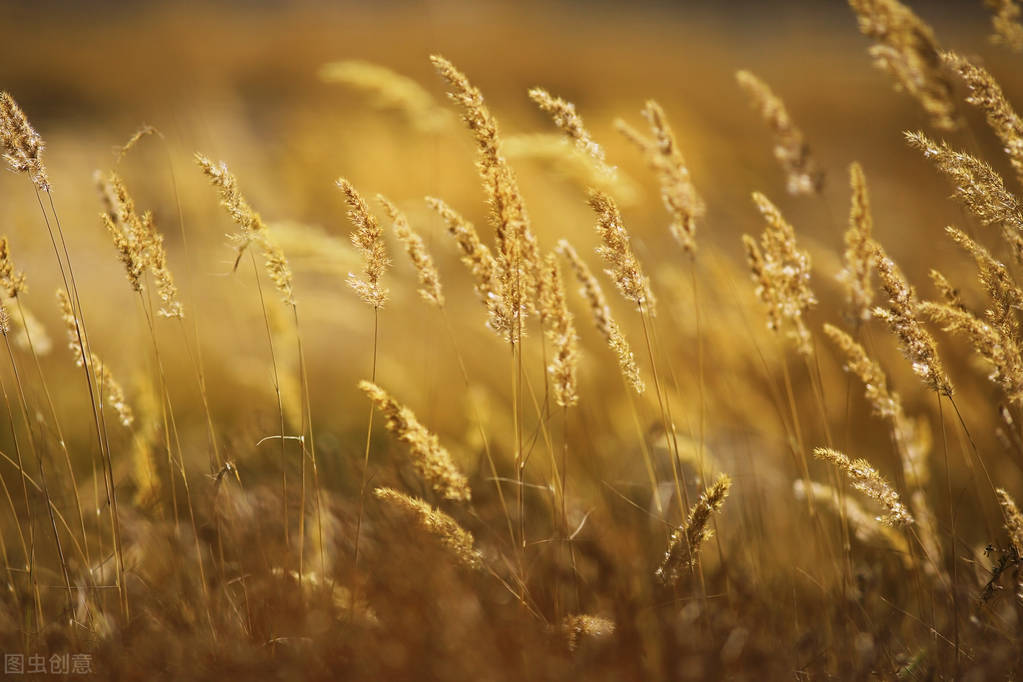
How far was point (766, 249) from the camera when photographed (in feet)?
3.57

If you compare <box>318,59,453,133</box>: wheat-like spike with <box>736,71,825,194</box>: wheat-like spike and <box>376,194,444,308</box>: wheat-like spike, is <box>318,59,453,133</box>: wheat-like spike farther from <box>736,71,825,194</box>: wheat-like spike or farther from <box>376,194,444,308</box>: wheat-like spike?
<box>736,71,825,194</box>: wheat-like spike

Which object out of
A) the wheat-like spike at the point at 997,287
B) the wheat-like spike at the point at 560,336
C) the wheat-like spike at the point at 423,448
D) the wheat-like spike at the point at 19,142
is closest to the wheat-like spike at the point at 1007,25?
the wheat-like spike at the point at 997,287

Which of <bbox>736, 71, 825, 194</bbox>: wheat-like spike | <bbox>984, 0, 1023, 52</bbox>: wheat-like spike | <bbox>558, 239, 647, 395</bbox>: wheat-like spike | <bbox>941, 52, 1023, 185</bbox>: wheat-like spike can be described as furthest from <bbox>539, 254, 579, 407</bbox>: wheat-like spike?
<bbox>984, 0, 1023, 52</bbox>: wheat-like spike

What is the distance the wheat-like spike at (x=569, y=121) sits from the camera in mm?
1018

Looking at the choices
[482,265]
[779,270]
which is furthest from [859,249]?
[482,265]

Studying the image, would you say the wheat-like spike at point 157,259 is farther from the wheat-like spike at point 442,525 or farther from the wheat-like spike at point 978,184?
the wheat-like spike at point 978,184

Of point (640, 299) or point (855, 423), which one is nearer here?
point (640, 299)

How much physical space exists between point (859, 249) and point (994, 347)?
0.75ft

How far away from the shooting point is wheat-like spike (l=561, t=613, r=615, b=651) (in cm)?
90

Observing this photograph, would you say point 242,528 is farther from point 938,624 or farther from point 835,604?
point 938,624

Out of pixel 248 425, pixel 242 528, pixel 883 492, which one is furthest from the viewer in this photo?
pixel 248 425

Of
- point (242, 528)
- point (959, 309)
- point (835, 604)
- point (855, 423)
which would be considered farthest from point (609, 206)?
point (855, 423)

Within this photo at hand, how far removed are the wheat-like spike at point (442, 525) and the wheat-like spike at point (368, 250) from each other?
10.7 inches

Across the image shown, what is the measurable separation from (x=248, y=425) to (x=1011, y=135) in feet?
4.92
